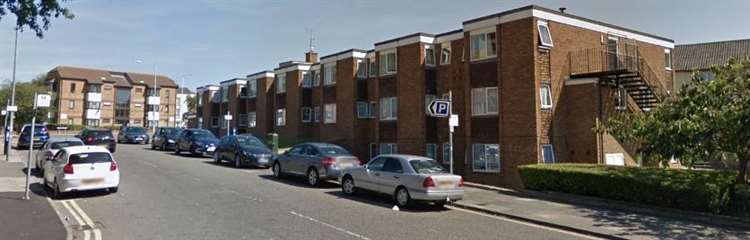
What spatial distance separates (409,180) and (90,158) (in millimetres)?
8964

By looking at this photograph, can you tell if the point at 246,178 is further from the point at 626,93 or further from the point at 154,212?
the point at 626,93

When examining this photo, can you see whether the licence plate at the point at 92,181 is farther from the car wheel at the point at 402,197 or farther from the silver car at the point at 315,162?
the car wheel at the point at 402,197

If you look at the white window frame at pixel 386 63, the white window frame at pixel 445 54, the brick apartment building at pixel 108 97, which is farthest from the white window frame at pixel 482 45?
the brick apartment building at pixel 108 97

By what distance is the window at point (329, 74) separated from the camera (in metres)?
33.8

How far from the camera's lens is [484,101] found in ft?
72.2

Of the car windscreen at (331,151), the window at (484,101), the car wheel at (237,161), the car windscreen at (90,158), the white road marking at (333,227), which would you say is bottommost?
the white road marking at (333,227)

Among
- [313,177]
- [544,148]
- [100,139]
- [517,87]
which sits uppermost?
[517,87]

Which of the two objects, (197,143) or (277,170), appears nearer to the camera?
(277,170)

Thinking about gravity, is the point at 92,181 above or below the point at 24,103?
below

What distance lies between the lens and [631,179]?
13.7 m

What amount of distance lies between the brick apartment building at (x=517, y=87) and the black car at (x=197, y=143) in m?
9.19

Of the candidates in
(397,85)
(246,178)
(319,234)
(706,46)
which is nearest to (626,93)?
(397,85)

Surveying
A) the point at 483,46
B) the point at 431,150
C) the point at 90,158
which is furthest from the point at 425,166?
the point at 431,150

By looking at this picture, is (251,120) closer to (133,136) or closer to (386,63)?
(133,136)
